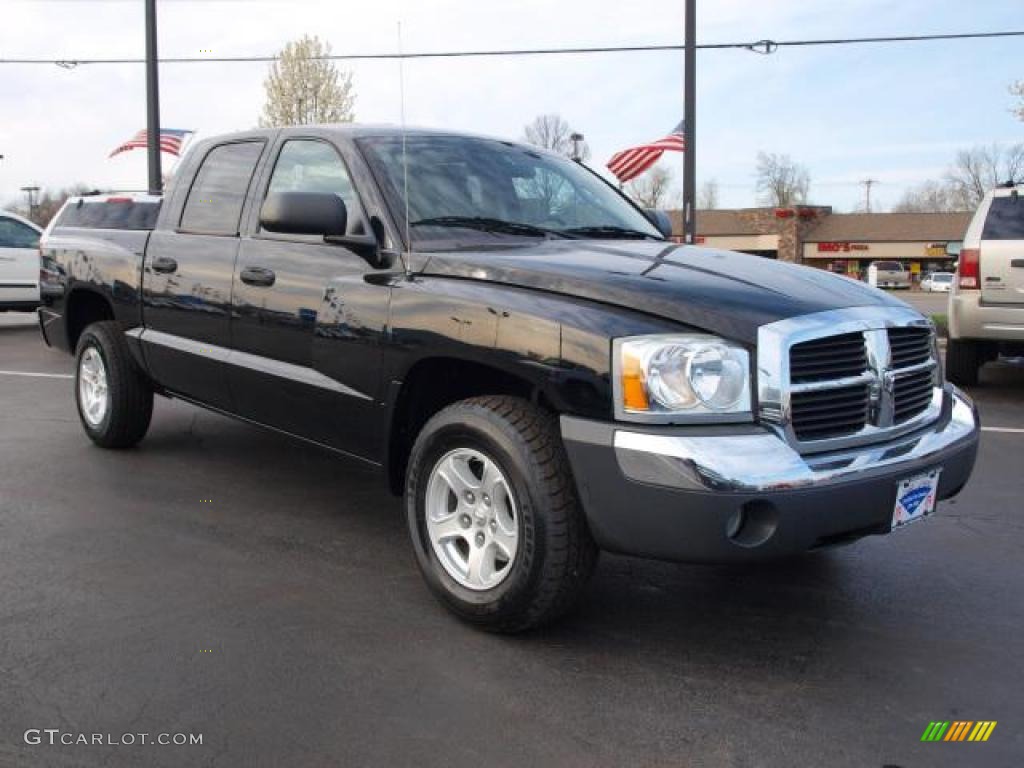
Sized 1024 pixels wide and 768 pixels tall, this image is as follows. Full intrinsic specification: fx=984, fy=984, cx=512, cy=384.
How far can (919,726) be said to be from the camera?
278 centimetres

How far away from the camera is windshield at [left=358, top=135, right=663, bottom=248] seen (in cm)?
397

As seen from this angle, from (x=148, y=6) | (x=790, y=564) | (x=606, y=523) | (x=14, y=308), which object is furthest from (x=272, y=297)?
(x=148, y=6)

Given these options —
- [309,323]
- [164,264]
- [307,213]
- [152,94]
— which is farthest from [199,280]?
[152,94]

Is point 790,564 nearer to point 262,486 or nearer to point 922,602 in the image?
point 922,602

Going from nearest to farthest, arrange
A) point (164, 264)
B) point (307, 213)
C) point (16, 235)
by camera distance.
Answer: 1. point (307, 213)
2. point (164, 264)
3. point (16, 235)

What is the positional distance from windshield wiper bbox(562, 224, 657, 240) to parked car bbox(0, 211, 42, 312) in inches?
466

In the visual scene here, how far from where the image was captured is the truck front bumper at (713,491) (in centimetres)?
284

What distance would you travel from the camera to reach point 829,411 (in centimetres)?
310

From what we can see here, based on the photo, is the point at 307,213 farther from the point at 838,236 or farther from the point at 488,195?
the point at 838,236

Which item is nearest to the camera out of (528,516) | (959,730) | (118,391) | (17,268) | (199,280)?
(959,730)

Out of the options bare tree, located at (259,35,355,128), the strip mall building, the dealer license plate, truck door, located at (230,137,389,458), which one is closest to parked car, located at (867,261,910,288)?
the strip mall building

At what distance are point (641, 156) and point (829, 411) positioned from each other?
13.3 m

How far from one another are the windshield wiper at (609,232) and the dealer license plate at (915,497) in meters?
1.73

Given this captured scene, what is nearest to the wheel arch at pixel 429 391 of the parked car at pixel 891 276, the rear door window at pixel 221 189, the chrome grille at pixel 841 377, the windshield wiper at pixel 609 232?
the chrome grille at pixel 841 377
